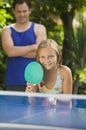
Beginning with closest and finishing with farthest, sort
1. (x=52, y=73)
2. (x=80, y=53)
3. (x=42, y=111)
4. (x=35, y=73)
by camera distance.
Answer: (x=42, y=111) → (x=35, y=73) → (x=52, y=73) → (x=80, y=53)

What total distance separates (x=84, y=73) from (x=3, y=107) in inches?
269

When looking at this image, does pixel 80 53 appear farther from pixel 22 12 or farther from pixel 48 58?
pixel 48 58

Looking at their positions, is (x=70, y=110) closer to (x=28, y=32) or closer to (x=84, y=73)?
(x=28, y=32)

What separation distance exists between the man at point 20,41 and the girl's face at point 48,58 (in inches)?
26.1

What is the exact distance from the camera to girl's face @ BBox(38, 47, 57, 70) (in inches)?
121

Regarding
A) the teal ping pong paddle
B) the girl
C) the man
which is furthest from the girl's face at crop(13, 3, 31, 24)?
the teal ping pong paddle

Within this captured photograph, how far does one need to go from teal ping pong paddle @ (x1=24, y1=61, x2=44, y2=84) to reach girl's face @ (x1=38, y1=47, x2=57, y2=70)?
77 mm

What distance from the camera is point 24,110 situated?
225 cm

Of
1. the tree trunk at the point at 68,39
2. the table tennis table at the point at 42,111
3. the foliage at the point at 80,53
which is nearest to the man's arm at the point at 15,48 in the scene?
the table tennis table at the point at 42,111

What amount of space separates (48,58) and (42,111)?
0.90 m

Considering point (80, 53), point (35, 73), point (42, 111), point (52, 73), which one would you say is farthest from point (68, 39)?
point (42, 111)

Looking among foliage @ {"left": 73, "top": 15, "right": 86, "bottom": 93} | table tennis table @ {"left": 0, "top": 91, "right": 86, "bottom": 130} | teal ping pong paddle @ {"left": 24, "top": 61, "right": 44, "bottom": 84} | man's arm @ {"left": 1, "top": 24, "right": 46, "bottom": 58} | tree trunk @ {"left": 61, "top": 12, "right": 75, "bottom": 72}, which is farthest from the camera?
tree trunk @ {"left": 61, "top": 12, "right": 75, "bottom": 72}

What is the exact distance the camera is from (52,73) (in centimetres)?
314

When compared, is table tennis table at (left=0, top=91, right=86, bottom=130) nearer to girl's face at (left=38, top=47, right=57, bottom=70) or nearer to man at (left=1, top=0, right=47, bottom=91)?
girl's face at (left=38, top=47, right=57, bottom=70)
